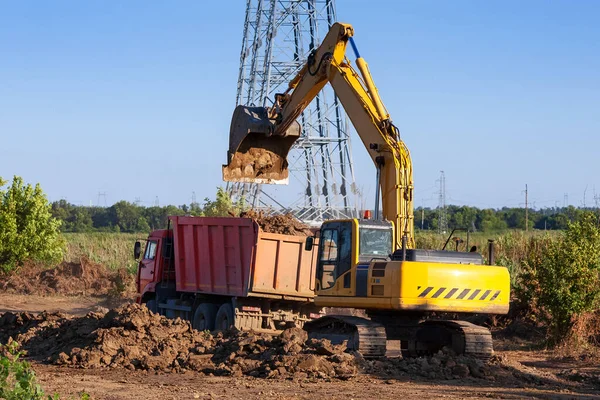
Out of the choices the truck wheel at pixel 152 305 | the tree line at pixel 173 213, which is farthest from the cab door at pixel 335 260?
the tree line at pixel 173 213

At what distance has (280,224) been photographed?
19422 millimetres

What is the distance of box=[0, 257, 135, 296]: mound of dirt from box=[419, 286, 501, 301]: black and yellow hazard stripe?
20533 mm

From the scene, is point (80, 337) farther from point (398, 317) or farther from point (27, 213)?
point (27, 213)

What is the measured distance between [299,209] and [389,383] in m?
22.2

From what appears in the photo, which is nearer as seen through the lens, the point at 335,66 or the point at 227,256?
the point at 335,66

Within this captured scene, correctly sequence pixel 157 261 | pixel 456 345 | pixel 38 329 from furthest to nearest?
pixel 157 261, pixel 38 329, pixel 456 345

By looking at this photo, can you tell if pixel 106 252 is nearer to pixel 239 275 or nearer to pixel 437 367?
pixel 239 275

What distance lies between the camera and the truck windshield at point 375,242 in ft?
51.3

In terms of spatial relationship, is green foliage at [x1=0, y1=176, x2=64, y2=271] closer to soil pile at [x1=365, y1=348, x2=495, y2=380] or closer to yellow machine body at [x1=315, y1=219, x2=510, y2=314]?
yellow machine body at [x1=315, y1=219, x2=510, y2=314]

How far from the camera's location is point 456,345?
15.6m

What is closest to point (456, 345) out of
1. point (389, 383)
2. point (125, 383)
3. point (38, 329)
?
point (389, 383)

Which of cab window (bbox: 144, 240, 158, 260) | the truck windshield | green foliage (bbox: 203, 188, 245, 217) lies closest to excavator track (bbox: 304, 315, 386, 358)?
the truck windshield

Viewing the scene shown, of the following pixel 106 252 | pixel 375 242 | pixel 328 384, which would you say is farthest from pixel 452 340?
pixel 106 252

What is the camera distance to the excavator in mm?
14867
